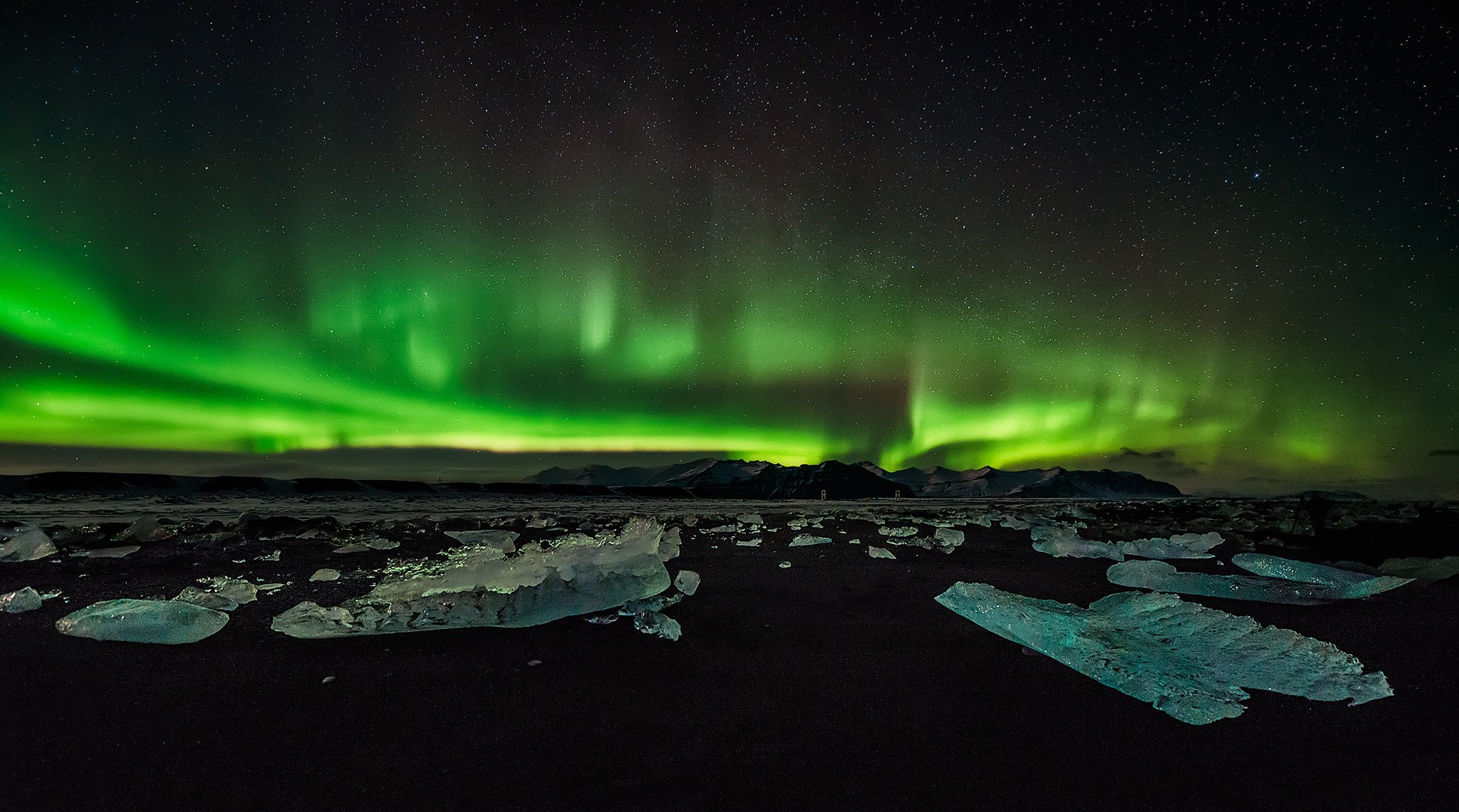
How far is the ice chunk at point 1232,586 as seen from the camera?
152 inches

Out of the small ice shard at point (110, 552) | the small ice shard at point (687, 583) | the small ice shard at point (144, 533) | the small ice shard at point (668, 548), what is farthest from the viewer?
the small ice shard at point (144, 533)

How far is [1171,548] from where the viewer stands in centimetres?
644

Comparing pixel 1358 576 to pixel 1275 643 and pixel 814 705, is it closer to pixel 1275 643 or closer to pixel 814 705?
pixel 1275 643

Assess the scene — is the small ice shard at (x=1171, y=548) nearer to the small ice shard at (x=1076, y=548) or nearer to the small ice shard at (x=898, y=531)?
the small ice shard at (x=1076, y=548)

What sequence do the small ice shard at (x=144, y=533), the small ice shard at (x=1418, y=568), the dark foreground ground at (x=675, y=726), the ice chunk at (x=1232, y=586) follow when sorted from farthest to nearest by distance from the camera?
the small ice shard at (x=144, y=533) < the small ice shard at (x=1418, y=568) < the ice chunk at (x=1232, y=586) < the dark foreground ground at (x=675, y=726)

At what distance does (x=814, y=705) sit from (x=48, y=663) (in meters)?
3.35

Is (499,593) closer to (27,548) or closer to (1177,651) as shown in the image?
(1177,651)

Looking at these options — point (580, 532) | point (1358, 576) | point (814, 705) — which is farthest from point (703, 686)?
point (580, 532)

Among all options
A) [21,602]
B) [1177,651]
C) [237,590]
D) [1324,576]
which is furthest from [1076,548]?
[21,602]

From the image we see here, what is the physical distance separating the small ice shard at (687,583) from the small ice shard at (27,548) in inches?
243

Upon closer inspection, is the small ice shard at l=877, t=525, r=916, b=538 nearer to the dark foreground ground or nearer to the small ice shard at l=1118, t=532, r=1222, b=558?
the small ice shard at l=1118, t=532, r=1222, b=558

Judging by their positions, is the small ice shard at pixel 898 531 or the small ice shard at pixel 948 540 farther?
the small ice shard at pixel 898 531

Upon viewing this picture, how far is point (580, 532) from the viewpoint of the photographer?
9.13 m

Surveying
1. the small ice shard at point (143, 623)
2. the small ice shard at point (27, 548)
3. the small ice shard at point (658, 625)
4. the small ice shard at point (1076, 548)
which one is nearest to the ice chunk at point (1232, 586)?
the small ice shard at point (1076, 548)
